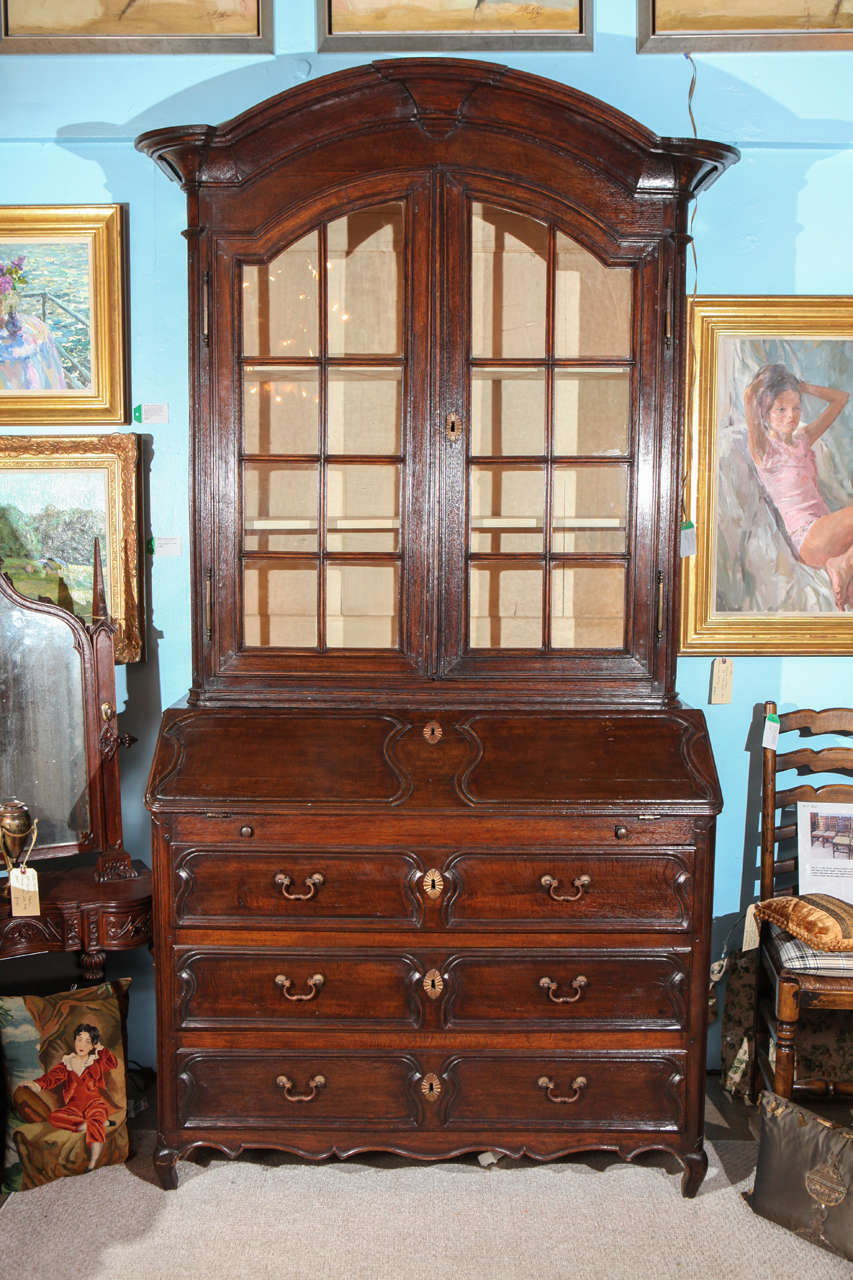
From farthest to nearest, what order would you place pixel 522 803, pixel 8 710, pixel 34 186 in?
pixel 34 186
pixel 8 710
pixel 522 803

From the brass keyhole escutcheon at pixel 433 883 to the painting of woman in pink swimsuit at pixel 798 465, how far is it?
172 cm

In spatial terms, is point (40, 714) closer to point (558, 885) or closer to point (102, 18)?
point (558, 885)

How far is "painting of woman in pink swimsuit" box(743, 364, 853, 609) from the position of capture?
3.59 m

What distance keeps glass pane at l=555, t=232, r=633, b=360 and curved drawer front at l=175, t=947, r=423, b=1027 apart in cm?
180

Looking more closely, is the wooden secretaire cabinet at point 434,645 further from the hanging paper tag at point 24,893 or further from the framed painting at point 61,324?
the framed painting at point 61,324

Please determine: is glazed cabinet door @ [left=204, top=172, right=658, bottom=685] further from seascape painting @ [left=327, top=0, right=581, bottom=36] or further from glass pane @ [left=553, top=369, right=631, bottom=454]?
seascape painting @ [left=327, top=0, right=581, bottom=36]

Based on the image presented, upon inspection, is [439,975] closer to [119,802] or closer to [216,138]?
[119,802]

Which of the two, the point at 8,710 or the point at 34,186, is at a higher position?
the point at 34,186

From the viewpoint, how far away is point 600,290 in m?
3.01

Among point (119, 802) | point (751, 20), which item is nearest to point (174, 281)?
point (119, 802)

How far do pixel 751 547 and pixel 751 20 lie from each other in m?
1.69

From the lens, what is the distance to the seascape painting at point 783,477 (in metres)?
3.58

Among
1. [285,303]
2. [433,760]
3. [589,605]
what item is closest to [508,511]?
[589,605]

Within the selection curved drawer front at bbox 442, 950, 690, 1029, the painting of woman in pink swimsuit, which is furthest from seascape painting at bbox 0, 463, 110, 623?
the painting of woman in pink swimsuit
